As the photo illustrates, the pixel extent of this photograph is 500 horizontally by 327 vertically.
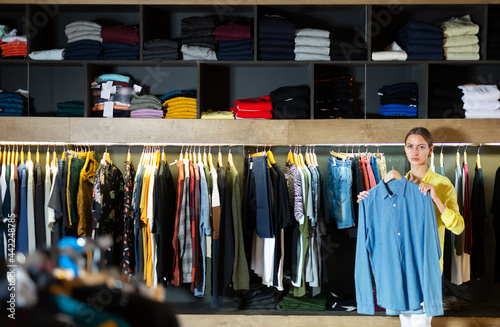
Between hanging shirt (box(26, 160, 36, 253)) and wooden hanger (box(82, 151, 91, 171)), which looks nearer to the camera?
hanging shirt (box(26, 160, 36, 253))

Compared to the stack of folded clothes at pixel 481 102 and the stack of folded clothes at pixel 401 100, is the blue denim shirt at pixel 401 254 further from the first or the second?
the stack of folded clothes at pixel 481 102

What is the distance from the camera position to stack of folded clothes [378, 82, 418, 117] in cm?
408

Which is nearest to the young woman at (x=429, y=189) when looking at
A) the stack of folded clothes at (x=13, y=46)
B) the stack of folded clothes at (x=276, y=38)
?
the stack of folded clothes at (x=276, y=38)

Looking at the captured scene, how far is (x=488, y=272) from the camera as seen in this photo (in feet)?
14.5

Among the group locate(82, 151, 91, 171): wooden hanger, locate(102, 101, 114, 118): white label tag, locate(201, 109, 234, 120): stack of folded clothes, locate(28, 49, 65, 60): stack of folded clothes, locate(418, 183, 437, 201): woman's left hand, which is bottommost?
locate(418, 183, 437, 201): woman's left hand

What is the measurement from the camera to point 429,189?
10.7 feet

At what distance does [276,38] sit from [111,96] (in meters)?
1.41

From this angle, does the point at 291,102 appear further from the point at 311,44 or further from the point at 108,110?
the point at 108,110

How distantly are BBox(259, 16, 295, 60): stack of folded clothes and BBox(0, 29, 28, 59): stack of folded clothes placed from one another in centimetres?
190

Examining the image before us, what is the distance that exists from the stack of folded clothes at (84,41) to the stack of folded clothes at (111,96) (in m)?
0.21

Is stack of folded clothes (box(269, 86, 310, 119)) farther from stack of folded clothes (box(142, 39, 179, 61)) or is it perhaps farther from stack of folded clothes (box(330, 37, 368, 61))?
stack of folded clothes (box(142, 39, 179, 61))

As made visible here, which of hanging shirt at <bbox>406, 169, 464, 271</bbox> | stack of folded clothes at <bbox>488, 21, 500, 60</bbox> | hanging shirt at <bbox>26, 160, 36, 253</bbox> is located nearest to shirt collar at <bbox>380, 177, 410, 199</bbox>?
hanging shirt at <bbox>406, 169, 464, 271</bbox>

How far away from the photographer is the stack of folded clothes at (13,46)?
A: 4109mm

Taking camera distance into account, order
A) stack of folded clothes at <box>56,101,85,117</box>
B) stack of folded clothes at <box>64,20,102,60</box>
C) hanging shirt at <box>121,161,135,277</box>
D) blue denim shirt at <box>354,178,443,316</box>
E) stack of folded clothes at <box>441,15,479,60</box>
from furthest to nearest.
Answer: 1. stack of folded clothes at <box>56,101,85,117</box>
2. stack of folded clothes at <box>64,20,102,60</box>
3. stack of folded clothes at <box>441,15,479,60</box>
4. hanging shirt at <box>121,161,135,277</box>
5. blue denim shirt at <box>354,178,443,316</box>
